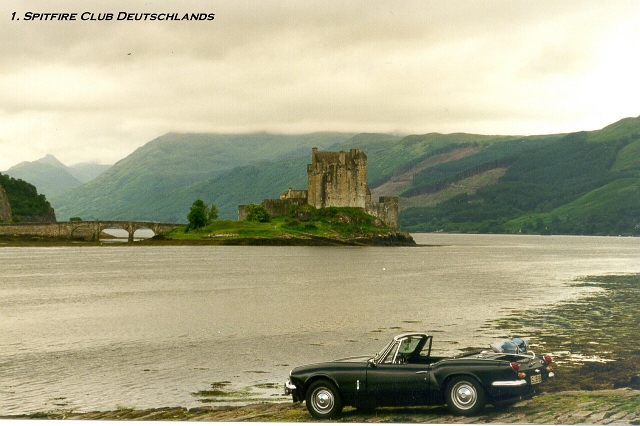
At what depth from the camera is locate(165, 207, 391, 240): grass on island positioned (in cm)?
15862

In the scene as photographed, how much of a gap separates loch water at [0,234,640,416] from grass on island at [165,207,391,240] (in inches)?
2391

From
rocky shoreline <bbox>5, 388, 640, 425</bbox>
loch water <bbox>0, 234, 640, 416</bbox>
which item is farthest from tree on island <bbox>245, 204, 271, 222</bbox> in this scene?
rocky shoreline <bbox>5, 388, 640, 425</bbox>

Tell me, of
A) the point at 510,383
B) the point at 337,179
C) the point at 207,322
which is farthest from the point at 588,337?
the point at 337,179

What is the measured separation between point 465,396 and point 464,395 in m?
0.03

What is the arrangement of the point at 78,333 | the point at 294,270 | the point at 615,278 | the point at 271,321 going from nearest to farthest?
the point at 78,333
the point at 271,321
the point at 615,278
the point at 294,270

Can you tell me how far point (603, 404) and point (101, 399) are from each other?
15.2 meters

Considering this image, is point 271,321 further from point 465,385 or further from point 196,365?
point 465,385

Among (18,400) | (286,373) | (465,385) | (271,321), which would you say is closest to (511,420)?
(465,385)

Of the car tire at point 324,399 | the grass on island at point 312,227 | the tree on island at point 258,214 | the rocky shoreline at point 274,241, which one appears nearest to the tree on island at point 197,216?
the rocky shoreline at point 274,241

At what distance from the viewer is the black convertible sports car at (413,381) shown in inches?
734

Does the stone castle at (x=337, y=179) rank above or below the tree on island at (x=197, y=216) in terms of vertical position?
above

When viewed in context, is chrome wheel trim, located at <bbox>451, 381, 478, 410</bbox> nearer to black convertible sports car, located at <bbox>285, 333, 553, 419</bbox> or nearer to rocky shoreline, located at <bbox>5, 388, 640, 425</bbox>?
black convertible sports car, located at <bbox>285, 333, 553, 419</bbox>

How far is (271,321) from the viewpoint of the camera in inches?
1852

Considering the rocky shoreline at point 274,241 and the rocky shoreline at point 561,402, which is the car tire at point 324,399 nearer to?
the rocky shoreline at point 561,402
